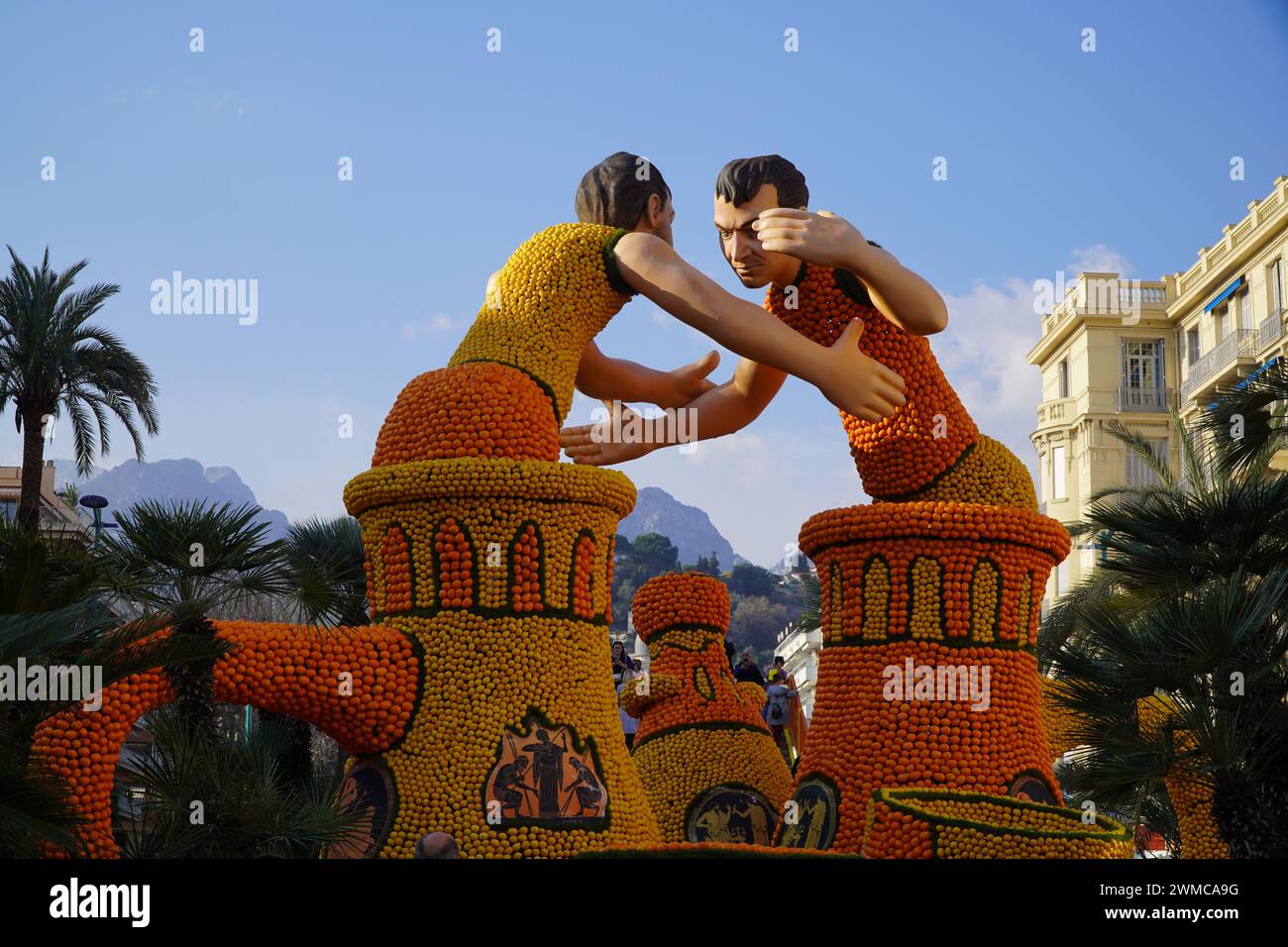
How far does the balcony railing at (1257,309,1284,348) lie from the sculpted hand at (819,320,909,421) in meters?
22.8

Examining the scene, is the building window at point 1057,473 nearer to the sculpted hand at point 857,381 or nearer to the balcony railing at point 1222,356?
the balcony railing at point 1222,356

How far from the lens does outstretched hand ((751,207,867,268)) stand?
8.80 metres

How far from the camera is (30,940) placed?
18.7 feet

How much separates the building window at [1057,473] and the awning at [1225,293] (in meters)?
5.36

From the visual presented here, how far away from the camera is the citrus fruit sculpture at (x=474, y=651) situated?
792cm

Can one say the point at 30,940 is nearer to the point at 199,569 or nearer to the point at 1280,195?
the point at 199,569

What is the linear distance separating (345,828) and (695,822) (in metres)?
3.03

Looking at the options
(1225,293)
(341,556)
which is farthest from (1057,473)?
(341,556)

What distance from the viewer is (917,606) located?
911 centimetres

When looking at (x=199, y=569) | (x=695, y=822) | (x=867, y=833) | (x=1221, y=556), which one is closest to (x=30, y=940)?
(x=199, y=569)

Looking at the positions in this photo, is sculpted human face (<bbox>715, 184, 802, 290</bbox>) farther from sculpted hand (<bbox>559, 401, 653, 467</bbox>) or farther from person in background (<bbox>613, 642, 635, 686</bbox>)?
person in background (<bbox>613, 642, 635, 686</bbox>)

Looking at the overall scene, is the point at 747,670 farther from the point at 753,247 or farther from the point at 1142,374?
the point at 1142,374

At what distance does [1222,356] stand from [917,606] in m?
25.4

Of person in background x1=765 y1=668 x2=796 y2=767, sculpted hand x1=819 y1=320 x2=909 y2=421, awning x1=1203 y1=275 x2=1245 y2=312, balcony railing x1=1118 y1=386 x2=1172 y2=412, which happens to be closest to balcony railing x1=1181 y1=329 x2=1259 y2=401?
awning x1=1203 y1=275 x2=1245 y2=312
